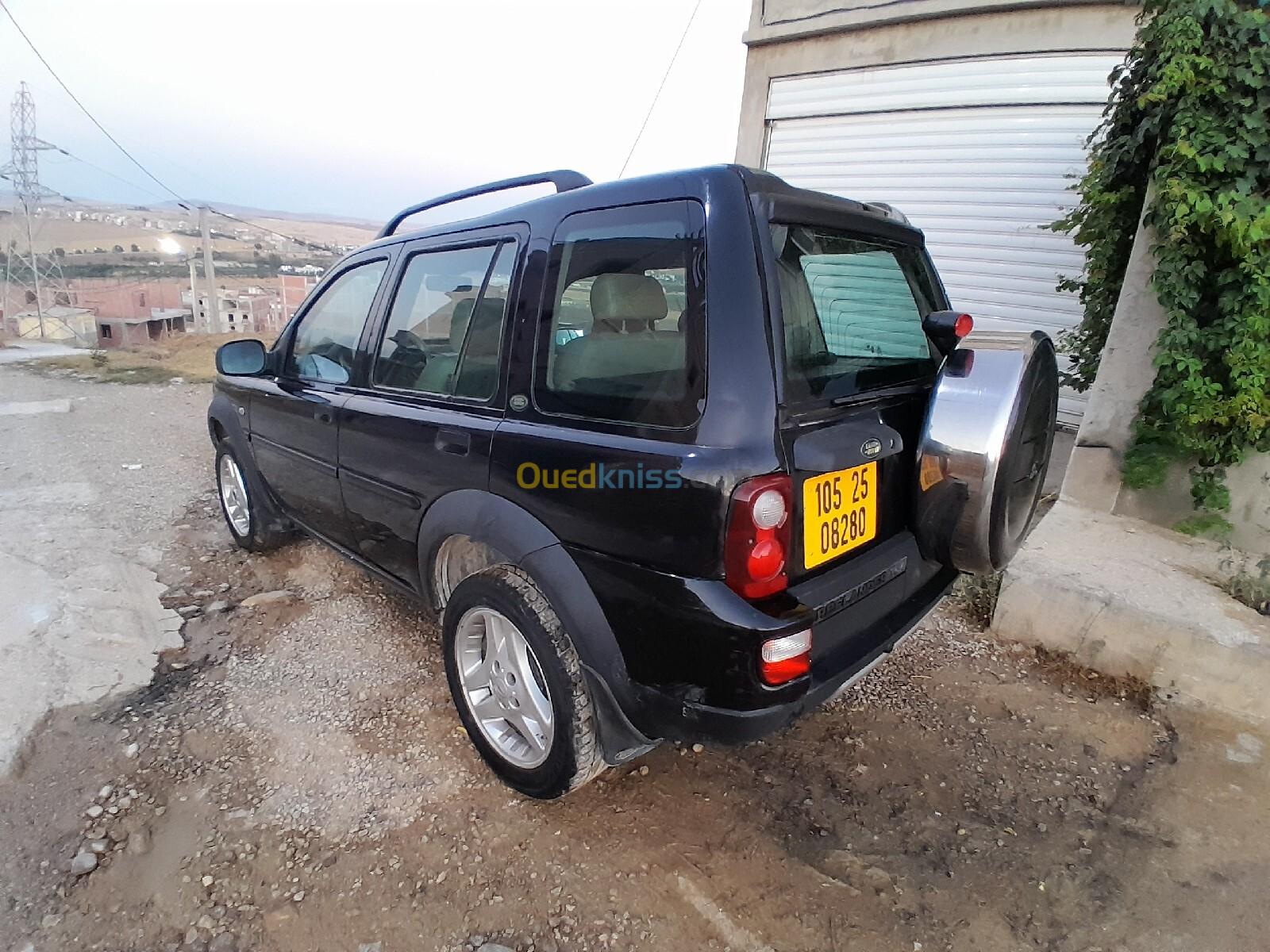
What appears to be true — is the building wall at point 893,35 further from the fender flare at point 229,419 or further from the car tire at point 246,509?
the car tire at point 246,509

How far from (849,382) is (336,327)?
7.47ft

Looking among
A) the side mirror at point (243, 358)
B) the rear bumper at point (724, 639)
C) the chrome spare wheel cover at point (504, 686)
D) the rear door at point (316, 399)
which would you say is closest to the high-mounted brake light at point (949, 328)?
the rear bumper at point (724, 639)

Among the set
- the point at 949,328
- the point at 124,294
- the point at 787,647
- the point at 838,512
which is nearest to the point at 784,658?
the point at 787,647

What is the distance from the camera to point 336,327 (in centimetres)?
301

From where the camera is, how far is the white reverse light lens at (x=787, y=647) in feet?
5.18

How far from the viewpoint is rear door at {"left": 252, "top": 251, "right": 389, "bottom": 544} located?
9.32 ft

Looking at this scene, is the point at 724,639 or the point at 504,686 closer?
the point at 724,639

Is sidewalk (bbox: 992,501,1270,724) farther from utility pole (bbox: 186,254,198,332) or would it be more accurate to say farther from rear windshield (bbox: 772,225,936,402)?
utility pole (bbox: 186,254,198,332)

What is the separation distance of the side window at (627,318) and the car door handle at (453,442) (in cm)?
33

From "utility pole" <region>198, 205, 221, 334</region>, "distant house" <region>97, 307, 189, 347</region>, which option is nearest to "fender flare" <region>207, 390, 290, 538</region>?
"distant house" <region>97, 307, 189, 347</region>

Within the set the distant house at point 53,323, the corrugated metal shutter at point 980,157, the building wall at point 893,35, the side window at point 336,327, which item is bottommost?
the distant house at point 53,323

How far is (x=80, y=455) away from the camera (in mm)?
5875

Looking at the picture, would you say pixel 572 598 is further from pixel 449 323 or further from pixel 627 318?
pixel 449 323

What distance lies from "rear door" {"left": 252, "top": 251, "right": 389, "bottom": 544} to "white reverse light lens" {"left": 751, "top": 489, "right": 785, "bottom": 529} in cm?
195
